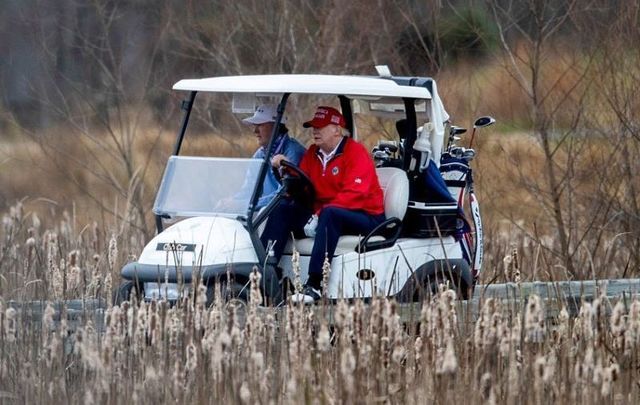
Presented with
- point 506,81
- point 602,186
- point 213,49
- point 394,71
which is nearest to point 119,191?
point 213,49

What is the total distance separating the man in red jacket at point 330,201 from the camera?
9086mm

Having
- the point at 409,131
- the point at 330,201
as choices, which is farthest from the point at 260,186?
the point at 409,131

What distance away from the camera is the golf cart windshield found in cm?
912

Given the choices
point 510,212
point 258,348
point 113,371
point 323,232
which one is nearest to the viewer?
point 113,371

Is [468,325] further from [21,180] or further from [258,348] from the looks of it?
[21,180]

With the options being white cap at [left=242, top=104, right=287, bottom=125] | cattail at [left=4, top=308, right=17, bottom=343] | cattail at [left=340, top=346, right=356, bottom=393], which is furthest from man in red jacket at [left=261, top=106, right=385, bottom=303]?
cattail at [left=340, top=346, right=356, bottom=393]

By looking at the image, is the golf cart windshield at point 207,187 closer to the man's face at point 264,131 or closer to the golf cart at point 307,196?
the golf cart at point 307,196

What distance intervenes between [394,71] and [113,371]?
8001mm

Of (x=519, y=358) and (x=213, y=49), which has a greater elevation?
(x=213, y=49)

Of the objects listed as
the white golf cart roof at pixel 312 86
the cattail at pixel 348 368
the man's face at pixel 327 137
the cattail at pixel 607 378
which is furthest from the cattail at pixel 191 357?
the man's face at pixel 327 137

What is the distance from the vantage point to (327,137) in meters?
9.52

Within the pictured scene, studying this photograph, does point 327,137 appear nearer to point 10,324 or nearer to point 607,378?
point 10,324

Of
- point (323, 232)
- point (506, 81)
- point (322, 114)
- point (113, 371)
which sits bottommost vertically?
point (113, 371)

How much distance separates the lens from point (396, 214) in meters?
9.52
